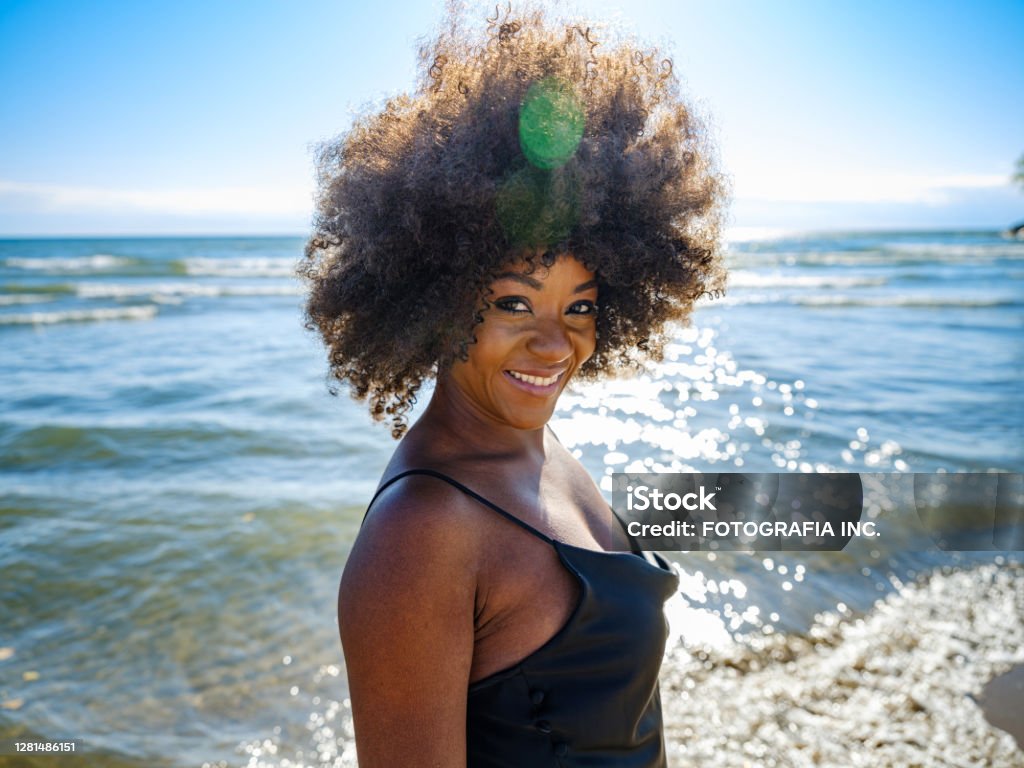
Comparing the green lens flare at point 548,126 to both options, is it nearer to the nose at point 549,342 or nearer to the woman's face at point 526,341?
the woman's face at point 526,341

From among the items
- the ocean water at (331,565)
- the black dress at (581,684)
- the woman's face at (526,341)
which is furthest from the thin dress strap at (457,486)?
the ocean water at (331,565)

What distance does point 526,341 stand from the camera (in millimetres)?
1801

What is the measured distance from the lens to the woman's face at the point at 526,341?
1.78m

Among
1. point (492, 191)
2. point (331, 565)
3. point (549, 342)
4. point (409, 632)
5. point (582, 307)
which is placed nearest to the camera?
point (409, 632)

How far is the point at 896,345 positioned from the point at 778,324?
333cm

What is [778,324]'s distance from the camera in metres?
16.2

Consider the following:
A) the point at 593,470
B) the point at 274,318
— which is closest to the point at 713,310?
the point at 274,318

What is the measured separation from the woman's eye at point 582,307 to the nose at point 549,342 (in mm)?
71

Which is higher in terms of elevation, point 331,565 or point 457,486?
point 457,486

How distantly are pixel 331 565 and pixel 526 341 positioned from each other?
3744mm

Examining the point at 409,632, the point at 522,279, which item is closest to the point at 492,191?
the point at 522,279

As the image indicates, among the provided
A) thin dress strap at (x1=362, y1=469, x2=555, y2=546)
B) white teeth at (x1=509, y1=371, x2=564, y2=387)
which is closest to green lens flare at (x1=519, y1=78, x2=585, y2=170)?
white teeth at (x1=509, y1=371, x2=564, y2=387)

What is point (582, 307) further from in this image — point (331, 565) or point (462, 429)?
point (331, 565)

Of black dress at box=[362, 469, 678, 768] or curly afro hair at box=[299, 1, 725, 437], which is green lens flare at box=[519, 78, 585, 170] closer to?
curly afro hair at box=[299, 1, 725, 437]
